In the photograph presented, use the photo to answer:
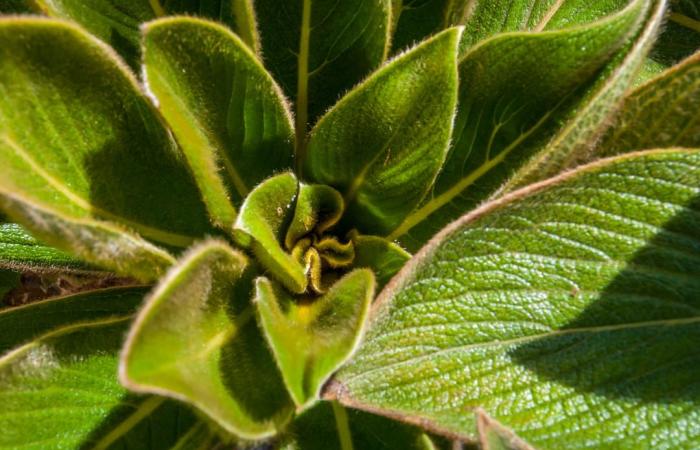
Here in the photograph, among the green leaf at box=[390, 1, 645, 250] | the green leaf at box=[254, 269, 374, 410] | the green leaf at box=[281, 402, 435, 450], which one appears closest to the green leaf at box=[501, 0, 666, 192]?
the green leaf at box=[390, 1, 645, 250]

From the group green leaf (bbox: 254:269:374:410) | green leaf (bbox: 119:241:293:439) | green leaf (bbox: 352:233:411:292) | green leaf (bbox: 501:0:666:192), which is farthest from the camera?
green leaf (bbox: 352:233:411:292)

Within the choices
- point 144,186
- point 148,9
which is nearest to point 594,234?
point 144,186

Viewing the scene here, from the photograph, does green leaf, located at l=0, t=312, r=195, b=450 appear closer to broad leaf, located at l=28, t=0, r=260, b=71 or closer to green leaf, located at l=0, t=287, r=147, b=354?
green leaf, located at l=0, t=287, r=147, b=354

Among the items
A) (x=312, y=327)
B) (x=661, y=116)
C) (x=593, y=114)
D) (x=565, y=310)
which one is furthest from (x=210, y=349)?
(x=661, y=116)

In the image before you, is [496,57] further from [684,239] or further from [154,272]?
[154,272]

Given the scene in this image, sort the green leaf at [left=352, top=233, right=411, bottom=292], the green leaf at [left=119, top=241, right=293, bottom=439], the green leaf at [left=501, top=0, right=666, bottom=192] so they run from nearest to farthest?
1. the green leaf at [left=119, top=241, right=293, bottom=439]
2. the green leaf at [left=501, top=0, right=666, bottom=192]
3. the green leaf at [left=352, top=233, right=411, bottom=292]

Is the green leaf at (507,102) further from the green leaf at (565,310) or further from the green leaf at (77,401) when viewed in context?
the green leaf at (77,401)

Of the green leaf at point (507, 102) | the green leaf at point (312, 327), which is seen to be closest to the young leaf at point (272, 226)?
the green leaf at point (312, 327)
